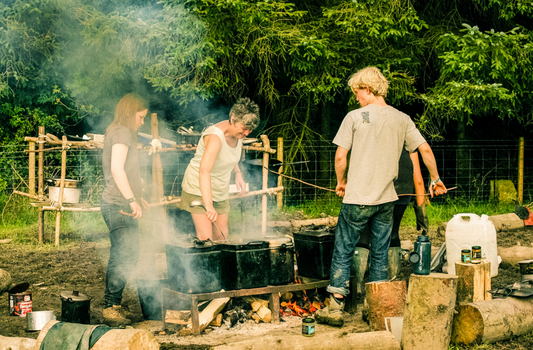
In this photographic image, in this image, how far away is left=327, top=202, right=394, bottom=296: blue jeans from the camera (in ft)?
13.9

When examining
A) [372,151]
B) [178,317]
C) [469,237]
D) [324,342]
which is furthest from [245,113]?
[469,237]

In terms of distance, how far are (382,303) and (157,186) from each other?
470cm

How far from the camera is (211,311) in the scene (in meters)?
4.34

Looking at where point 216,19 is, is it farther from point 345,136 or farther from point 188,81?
point 345,136

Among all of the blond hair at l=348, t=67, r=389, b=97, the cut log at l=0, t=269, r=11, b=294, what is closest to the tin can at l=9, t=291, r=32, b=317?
the cut log at l=0, t=269, r=11, b=294

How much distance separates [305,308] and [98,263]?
3.45 m

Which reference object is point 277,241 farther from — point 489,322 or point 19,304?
point 19,304

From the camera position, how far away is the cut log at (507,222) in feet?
28.7

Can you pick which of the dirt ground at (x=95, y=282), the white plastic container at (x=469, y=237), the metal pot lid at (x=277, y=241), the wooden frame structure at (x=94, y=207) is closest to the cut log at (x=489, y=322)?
the dirt ground at (x=95, y=282)

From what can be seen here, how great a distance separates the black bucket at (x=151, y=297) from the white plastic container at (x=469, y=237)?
2883mm

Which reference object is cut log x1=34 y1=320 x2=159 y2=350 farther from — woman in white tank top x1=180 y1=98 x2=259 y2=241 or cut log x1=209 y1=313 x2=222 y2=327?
woman in white tank top x1=180 y1=98 x2=259 y2=241

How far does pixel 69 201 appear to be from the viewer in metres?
8.30

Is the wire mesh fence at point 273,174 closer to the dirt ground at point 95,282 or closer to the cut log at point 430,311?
the dirt ground at point 95,282

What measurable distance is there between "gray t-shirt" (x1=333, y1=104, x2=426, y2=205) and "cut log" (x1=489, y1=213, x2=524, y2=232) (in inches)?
211
